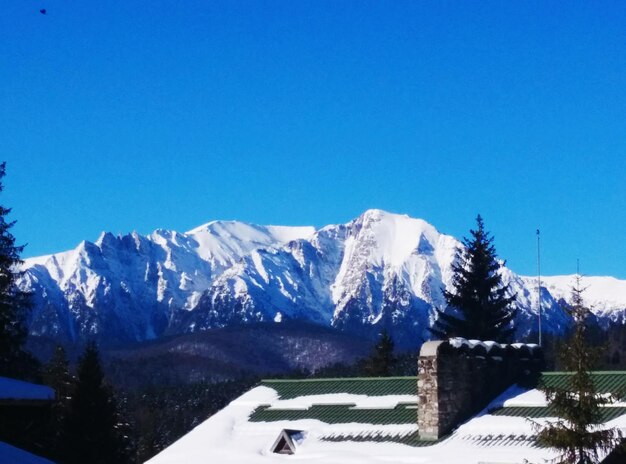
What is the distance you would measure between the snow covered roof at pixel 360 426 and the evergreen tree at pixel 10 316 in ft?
48.7

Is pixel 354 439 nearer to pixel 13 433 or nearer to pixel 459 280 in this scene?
pixel 13 433

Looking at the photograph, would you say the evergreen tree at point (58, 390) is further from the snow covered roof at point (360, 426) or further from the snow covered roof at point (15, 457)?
the snow covered roof at point (15, 457)

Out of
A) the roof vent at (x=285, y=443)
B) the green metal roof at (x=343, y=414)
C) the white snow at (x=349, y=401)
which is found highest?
the white snow at (x=349, y=401)

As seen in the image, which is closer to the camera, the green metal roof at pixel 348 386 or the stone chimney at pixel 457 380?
the stone chimney at pixel 457 380

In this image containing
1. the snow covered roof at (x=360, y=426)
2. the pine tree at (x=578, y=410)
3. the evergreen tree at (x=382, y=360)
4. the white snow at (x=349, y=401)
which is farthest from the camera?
the evergreen tree at (x=382, y=360)

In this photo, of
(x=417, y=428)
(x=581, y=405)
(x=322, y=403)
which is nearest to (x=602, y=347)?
(x=581, y=405)

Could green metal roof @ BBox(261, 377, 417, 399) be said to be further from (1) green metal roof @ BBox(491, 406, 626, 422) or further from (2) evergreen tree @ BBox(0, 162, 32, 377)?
(2) evergreen tree @ BBox(0, 162, 32, 377)

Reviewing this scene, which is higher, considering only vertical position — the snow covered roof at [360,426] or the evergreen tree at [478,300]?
the evergreen tree at [478,300]

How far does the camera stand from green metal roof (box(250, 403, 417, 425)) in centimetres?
3067

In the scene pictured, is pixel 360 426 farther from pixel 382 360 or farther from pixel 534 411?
pixel 382 360

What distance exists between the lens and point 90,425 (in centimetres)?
4972

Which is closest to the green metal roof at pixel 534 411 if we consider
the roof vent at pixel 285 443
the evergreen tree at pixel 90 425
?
the roof vent at pixel 285 443

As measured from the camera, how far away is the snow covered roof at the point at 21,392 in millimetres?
23850

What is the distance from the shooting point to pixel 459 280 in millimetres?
58438
